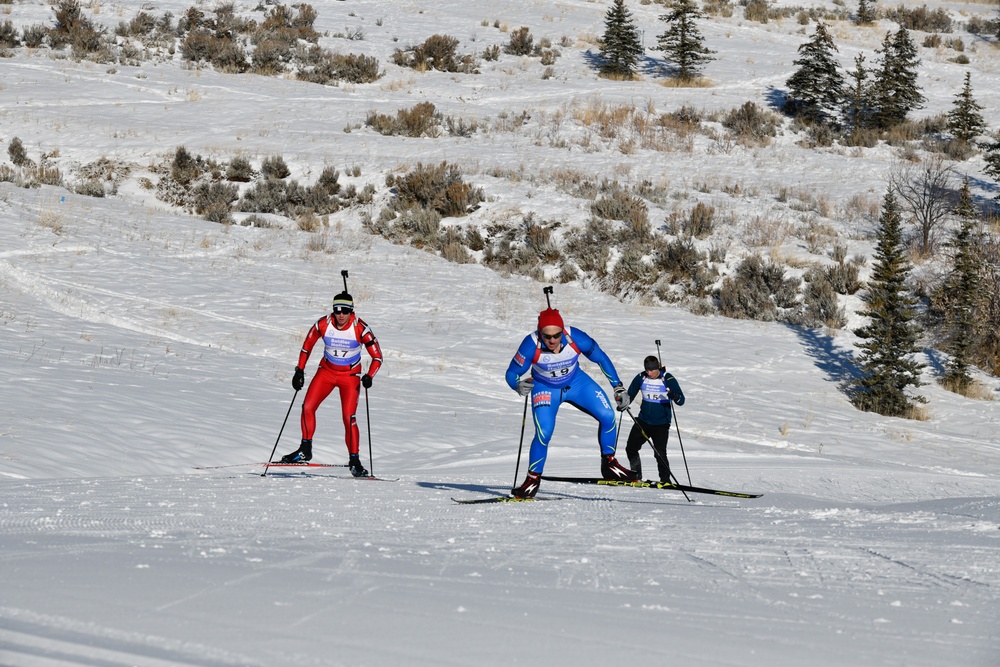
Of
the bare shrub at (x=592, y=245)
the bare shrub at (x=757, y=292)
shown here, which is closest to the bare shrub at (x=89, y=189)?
the bare shrub at (x=592, y=245)

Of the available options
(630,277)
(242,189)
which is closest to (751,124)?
(630,277)

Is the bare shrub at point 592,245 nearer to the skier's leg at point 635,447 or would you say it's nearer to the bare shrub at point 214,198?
the bare shrub at point 214,198

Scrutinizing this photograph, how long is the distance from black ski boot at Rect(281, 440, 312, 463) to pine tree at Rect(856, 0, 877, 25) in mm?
45435

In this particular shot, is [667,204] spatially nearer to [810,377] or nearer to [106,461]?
[810,377]

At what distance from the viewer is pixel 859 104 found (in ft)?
110

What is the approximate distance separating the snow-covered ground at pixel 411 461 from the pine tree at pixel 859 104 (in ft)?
9.75

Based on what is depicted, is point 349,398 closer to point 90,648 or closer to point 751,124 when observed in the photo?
point 90,648

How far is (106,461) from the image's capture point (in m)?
9.12

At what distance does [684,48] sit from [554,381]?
109 feet

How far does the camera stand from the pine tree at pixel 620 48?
38.4 metres

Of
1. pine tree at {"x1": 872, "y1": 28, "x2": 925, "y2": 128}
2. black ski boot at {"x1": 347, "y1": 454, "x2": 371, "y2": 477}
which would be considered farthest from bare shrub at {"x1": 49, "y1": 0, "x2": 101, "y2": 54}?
black ski boot at {"x1": 347, "y1": 454, "x2": 371, "y2": 477}

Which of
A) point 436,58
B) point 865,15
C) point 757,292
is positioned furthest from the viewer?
point 865,15

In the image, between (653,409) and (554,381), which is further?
(653,409)

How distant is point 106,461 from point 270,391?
4874 millimetres
